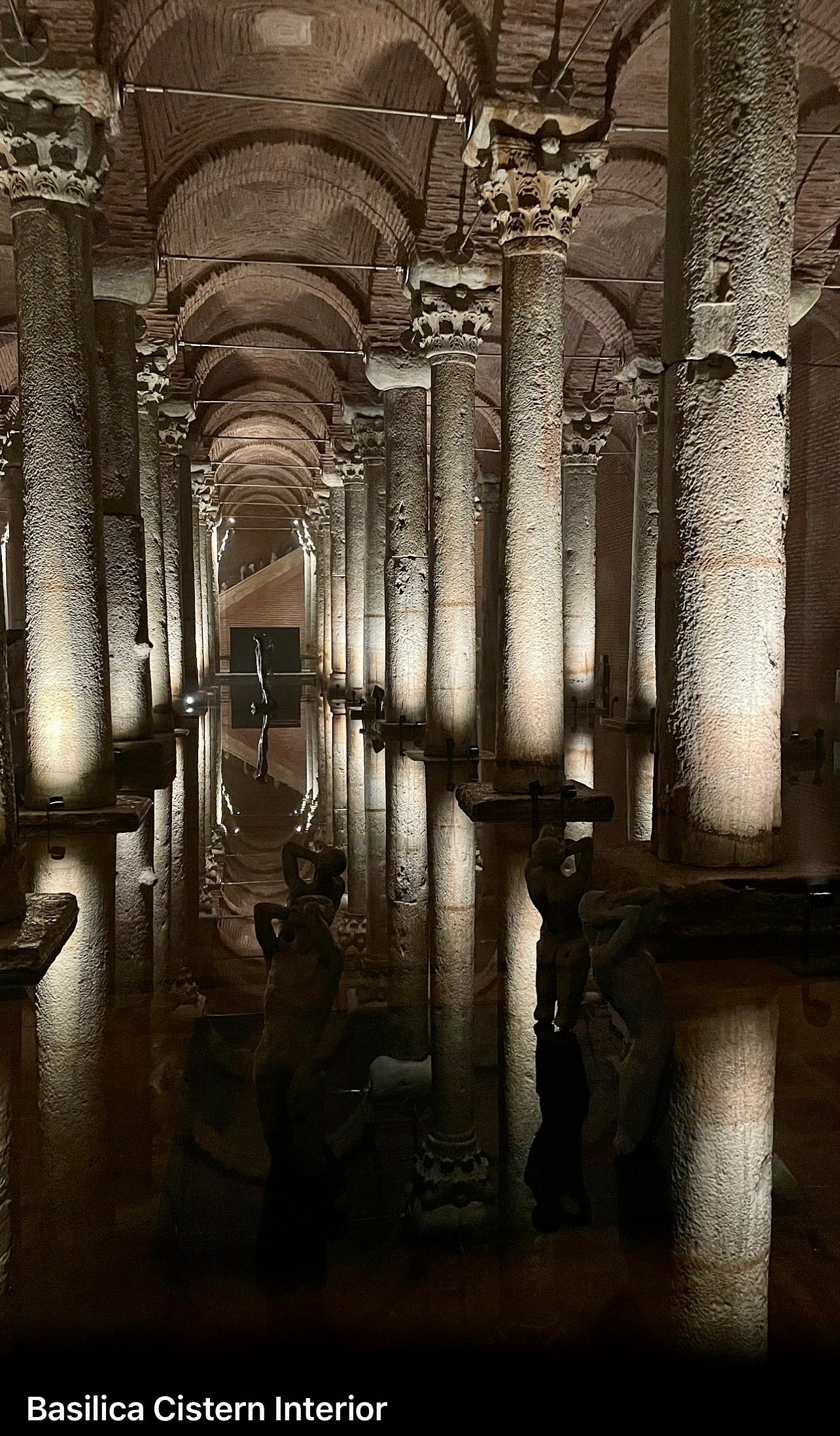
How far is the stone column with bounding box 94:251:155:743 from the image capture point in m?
10.7

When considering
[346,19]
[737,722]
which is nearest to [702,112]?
[737,722]

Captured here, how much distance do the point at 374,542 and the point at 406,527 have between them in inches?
145

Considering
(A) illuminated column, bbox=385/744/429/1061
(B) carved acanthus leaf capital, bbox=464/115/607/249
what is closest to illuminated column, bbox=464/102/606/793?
(B) carved acanthus leaf capital, bbox=464/115/607/249

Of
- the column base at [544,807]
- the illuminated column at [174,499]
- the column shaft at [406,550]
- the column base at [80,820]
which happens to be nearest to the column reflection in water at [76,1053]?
the column base at [80,820]

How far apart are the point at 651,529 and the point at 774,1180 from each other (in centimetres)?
1347

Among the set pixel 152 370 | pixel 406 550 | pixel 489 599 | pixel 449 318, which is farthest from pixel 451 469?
pixel 489 599

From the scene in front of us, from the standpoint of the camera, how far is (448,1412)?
2096mm

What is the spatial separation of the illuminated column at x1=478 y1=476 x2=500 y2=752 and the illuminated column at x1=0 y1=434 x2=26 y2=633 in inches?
401

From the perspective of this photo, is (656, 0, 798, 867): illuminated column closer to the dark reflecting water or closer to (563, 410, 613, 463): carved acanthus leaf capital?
the dark reflecting water

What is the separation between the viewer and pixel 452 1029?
165 inches

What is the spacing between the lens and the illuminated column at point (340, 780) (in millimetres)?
8297

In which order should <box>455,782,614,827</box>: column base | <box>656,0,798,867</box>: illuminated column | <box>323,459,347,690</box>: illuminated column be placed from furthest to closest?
<box>323,459,347,690</box>: illuminated column → <box>455,782,614,827</box>: column base → <box>656,0,798,867</box>: illuminated column

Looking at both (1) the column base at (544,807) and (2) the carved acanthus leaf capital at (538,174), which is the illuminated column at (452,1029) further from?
(2) the carved acanthus leaf capital at (538,174)

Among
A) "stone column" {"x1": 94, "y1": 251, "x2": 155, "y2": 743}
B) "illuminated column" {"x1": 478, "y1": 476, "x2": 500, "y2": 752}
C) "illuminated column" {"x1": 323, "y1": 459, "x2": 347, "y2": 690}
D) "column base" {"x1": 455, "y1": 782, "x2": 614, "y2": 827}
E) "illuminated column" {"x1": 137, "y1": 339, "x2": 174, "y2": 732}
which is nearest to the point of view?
"column base" {"x1": 455, "y1": 782, "x2": 614, "y2": 827}
